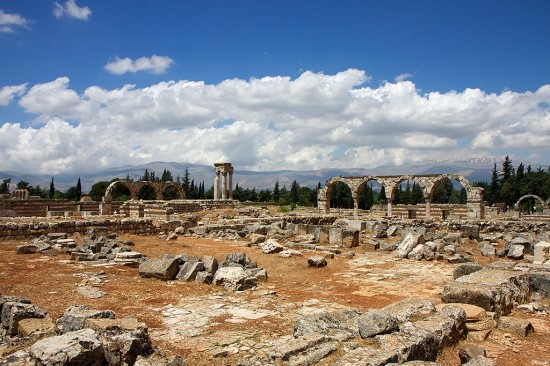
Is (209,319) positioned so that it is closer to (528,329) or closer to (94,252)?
(528,329)

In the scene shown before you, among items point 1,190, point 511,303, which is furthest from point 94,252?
point 1,190

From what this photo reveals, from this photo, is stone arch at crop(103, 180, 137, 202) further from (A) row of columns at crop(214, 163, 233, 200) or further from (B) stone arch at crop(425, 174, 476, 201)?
(B) stone arch at crop(425, 174, 476, 201)

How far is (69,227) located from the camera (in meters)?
17.2

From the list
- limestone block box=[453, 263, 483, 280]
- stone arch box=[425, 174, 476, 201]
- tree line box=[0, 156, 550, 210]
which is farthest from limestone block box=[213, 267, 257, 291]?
tree line box=[0, 156, 550, 210]

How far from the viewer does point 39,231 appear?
16.2 m

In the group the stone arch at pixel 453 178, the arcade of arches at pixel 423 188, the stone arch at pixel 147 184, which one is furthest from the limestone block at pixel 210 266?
the stone arch at pixel 147 184

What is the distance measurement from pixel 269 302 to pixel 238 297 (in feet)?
2.52

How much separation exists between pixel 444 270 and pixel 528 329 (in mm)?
5714

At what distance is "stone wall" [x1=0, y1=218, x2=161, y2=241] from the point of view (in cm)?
1552

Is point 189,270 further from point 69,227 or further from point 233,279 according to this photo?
point 69,227

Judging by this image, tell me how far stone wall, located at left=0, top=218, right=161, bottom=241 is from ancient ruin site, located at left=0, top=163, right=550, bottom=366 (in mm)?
72

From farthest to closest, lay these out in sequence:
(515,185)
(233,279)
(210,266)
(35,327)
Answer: (515,185) → (210,266) → (233,279) → (35,327)

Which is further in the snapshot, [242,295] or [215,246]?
[215,246]

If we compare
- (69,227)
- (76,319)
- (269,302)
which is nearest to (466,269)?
(269,302)
